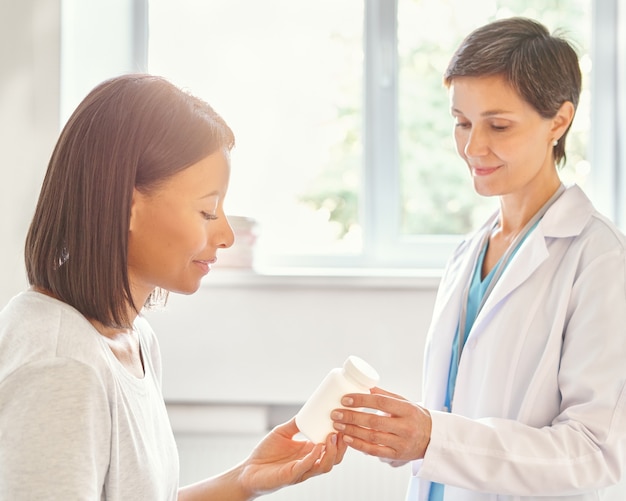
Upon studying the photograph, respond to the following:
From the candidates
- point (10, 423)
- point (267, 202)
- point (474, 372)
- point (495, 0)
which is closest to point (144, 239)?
point (10, 423)

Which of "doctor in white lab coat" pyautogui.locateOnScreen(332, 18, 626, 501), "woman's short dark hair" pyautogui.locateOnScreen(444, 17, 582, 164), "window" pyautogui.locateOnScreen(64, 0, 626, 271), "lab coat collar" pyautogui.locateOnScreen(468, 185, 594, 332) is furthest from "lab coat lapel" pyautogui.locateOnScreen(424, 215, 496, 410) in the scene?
"window" pyautogui.locateOnScreen(64, 0, 626, 271)

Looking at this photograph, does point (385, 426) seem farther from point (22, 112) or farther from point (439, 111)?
point (439, 111)

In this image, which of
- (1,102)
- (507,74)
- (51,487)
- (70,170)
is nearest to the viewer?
(51,487)

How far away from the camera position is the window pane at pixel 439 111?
2484mm

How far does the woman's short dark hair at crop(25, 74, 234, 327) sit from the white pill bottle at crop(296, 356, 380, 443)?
385mm

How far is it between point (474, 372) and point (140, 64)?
5.10ft

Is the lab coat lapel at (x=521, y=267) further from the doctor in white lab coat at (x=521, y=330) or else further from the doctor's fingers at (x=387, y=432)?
the doctor's fingers at (x=387, y=432)

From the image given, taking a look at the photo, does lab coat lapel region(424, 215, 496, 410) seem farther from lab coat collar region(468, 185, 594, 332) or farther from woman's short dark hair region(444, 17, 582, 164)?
woman's short dark hair region(444, 17, 582, 164)

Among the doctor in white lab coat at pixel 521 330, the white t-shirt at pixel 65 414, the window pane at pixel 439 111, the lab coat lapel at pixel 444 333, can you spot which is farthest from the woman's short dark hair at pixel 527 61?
the window pane at pixel 439 111

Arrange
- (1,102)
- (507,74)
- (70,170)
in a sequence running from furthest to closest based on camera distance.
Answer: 1. (1,102)
2. (507,74)
3. (70,170)

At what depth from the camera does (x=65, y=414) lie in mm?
844

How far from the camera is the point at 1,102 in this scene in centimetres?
204

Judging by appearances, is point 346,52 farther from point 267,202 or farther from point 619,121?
point 619,121

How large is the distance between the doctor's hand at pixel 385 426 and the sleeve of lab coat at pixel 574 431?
3cm
